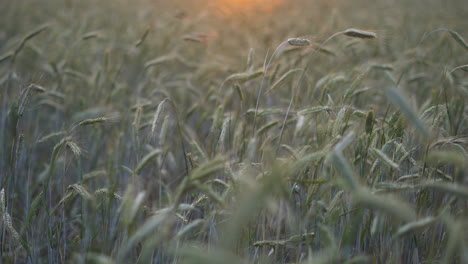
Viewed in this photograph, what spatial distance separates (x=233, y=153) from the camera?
86.4 inches

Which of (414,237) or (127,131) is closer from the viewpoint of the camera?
(414,237)

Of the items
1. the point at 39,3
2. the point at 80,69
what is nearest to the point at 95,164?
the point at 80,69

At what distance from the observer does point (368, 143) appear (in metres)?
1.70

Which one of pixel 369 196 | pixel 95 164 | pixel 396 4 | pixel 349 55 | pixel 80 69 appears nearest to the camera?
pixel 369 196

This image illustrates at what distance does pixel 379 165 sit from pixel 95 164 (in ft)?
5.61

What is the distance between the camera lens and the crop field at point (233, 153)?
1.37 m

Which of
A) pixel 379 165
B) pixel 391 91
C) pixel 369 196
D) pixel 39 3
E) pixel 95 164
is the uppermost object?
pixel 39 3

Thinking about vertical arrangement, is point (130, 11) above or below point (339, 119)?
above

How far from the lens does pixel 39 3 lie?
7105mm

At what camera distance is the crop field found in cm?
137

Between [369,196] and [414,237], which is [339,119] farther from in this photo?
[369,196]

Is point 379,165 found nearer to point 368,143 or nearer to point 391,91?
point 368,143

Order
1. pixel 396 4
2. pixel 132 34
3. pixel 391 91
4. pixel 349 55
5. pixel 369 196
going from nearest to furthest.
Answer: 1. pixel 369 196
2. pixel 391 91
3. pixel 349 55
4. pixel 132 34
5. pixel 396 4

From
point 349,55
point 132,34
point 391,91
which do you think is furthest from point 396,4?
point 391,91
